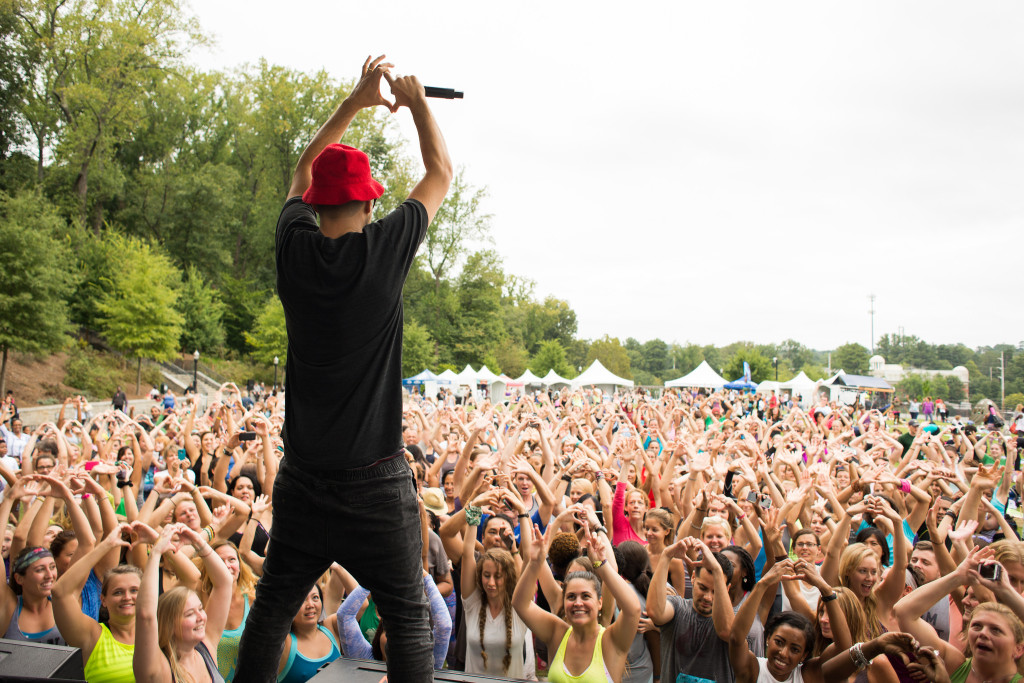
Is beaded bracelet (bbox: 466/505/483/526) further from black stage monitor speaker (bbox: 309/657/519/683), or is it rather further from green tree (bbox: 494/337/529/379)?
green tree (bbox: 494/337/529/379)

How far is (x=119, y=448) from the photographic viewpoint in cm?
797

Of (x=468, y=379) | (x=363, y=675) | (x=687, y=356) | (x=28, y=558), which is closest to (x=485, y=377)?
(x=468, y=379)

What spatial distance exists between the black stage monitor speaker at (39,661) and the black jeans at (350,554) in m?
0.91

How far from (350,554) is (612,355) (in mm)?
77006

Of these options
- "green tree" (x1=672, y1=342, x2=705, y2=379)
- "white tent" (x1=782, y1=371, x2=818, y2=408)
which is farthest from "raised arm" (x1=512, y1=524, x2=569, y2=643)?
"green tree" (x1=672, y1=342, x2=705, y2=379)

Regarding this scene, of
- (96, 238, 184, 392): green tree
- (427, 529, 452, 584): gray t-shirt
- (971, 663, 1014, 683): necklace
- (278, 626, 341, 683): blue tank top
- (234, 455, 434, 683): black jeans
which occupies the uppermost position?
(96, 238, 184, 392): green tree

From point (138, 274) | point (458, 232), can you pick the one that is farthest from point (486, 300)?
point (138, 274)

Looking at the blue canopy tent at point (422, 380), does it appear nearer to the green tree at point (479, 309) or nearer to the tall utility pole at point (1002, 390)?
the green tree at point (479, 309)

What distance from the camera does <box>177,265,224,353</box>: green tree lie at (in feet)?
134

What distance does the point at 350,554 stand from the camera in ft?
6.29

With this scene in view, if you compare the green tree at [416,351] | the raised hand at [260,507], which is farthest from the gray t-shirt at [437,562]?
the green tree at [416,351]

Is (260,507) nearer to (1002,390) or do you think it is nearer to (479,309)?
(479,309)

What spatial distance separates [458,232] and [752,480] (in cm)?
5038

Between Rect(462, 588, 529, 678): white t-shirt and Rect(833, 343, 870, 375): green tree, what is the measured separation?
113 meters
